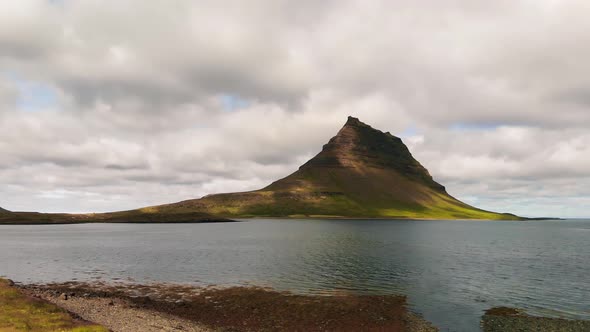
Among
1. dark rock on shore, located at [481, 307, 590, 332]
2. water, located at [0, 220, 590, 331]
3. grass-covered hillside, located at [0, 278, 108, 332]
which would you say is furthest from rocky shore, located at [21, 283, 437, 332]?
dark rock on shore, located at [481, 307, 590, 332]

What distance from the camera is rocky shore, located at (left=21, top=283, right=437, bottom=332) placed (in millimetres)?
40250

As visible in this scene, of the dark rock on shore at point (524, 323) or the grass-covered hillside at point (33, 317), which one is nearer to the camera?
the grass-covered hillside at point (33, 317)

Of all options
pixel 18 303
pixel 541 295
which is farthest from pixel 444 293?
pixel 18 303

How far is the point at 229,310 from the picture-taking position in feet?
153

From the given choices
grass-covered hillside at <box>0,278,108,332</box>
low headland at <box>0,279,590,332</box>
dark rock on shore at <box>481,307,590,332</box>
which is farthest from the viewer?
dark rock on shore at <box>481,307,590,332</box>

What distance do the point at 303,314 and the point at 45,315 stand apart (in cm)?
2704

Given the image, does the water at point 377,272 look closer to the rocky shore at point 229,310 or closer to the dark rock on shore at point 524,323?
the dark rock on shore at point 524,323

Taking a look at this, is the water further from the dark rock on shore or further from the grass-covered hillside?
the grass-covered hillside

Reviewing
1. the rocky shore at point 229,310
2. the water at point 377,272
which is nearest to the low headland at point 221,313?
the rocky shore at point 229,310

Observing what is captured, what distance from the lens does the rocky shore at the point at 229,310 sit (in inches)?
1585

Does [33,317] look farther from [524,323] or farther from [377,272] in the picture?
[377,272]

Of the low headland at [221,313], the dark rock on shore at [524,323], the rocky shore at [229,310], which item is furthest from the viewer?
the rocky shore at [229,310]

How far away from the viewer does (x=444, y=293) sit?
56.6 m

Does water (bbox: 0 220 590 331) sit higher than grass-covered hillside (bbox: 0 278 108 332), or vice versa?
grass-covered hillside (bbox: 0 278 108 332)
